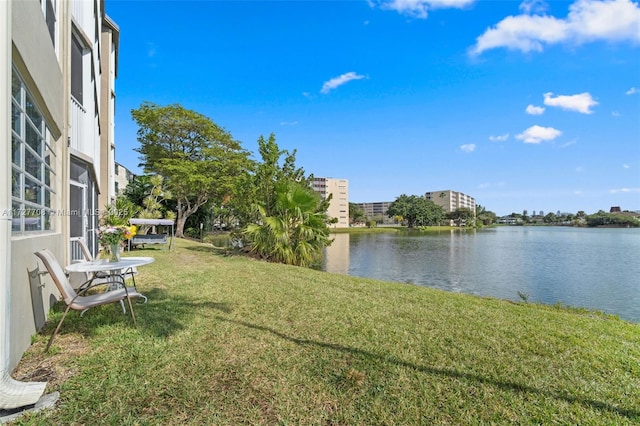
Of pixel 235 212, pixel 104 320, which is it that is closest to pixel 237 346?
pixel 104 320

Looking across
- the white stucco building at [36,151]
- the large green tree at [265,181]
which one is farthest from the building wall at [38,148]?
the large green tree at [265,181]

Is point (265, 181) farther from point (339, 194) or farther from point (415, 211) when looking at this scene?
point (339, 194)

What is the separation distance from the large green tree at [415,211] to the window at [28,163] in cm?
8030

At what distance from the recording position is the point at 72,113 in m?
6.16

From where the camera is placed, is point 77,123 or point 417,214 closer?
point 77,123

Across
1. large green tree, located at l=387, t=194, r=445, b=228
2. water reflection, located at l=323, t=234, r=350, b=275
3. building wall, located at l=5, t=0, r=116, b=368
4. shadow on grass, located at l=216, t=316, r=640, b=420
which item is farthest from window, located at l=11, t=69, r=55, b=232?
large green tree, located at l=387, t=194, r=445, b=228

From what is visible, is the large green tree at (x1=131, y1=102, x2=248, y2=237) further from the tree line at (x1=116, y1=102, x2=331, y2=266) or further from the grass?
the grass

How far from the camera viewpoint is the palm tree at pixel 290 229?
35.9ft

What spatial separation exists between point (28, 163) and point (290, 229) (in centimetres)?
817

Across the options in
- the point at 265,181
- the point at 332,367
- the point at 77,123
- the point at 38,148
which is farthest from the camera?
the point at 265,181

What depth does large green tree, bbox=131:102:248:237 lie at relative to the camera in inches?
845

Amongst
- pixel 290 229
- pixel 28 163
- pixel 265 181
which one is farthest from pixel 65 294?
pixel 265 181

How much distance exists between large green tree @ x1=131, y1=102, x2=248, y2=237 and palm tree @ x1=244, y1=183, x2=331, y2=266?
1065 centimetres

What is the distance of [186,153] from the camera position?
23.1 metres
